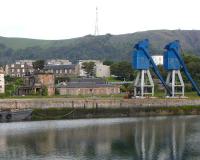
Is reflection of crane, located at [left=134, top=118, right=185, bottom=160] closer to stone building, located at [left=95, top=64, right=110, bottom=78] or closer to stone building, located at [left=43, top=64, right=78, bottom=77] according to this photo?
stone building, located at [left=95, top=64, right=110, bottom=78]

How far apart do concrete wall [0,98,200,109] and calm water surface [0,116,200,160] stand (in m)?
4.91

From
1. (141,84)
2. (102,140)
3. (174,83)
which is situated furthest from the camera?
(174,83)

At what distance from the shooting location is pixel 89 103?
54375 mm

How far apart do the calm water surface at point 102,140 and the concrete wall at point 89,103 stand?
4.91m

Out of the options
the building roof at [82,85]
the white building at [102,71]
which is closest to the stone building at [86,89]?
the building roof at [82,85]

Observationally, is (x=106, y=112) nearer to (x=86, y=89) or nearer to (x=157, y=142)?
(x=86, y=89)

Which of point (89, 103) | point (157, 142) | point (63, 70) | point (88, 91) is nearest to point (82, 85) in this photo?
point (88, 91)

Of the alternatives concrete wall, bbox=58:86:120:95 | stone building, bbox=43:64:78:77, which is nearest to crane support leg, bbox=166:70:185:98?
concrete wall, bbox=58:86:120:95

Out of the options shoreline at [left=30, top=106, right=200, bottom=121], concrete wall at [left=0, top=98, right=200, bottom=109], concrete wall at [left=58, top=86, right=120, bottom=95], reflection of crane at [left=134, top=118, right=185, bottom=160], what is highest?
concrete wall at [left=58, top=86, right=120, bottom=95]

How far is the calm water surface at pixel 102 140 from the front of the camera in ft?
106

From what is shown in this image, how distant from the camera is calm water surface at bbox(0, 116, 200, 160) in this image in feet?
106

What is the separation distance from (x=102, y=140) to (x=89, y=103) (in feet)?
56.3

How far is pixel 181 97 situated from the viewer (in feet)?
204

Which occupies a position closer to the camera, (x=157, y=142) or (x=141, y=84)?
(x=157, y=142)
